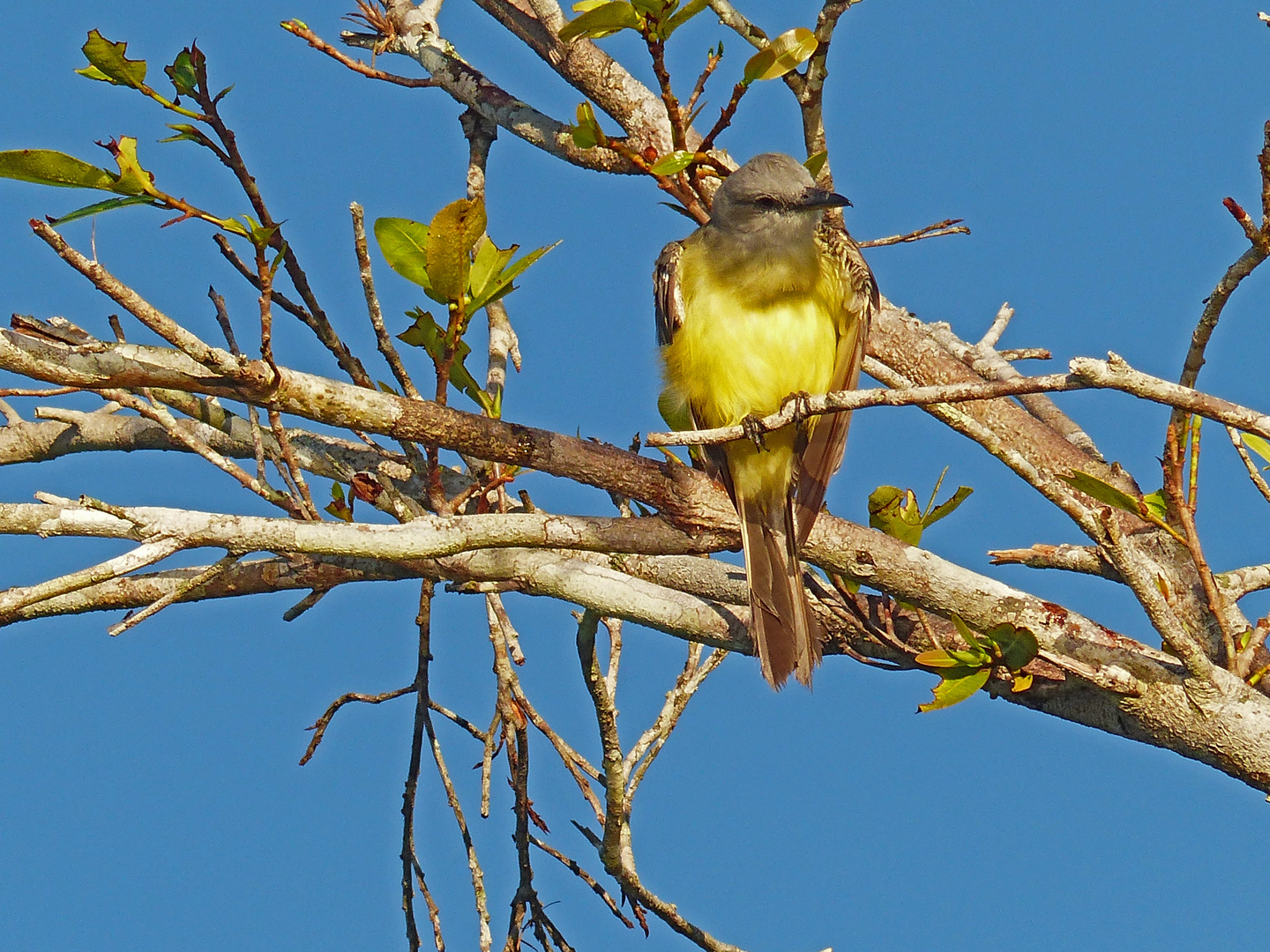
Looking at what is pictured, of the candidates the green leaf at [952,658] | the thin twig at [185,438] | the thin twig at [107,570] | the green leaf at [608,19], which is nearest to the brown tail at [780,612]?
the green leaf at [952,658]

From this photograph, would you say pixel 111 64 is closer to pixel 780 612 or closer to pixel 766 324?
pixel 766 324

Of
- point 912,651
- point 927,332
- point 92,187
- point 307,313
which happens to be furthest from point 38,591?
point 927,332

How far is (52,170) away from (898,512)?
2729 millimetres

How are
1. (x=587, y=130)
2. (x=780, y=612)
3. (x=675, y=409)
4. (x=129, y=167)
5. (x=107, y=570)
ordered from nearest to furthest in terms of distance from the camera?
(x=107, y=570) → (x=129, y=167) → (x=587, y=130) → (x=780, y=612) → (x=675, y=409)

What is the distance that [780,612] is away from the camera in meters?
4.23

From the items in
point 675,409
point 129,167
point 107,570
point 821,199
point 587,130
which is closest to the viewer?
point 107,570

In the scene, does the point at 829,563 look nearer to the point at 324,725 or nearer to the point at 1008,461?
the point at 1008,461

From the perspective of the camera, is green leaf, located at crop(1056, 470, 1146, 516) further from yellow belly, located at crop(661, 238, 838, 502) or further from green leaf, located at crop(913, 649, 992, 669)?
yellow belly, located at crop(661, 238, 838, 502)

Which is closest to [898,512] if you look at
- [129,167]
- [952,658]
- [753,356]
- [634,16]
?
[952,658]

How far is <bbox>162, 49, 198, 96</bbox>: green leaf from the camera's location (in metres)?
3.59

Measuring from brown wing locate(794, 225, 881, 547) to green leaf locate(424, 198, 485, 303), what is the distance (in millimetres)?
1836

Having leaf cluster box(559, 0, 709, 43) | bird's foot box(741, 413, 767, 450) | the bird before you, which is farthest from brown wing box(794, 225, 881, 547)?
leaf cluster box(559, 0, 709, 43)

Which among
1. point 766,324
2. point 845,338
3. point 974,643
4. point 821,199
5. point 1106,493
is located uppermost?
point 821,199

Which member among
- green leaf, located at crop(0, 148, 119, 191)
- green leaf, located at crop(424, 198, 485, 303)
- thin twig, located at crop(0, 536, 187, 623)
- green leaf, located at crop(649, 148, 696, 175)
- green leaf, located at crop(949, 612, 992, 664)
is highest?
green leaf, located at crop(649, 148, 696, 175)
